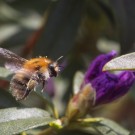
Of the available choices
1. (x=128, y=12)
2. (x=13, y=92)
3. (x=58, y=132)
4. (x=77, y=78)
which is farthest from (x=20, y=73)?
(x=128, y=12)

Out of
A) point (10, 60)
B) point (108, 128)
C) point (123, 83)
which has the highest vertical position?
point (10, 60)

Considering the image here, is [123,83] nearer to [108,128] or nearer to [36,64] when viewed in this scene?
[108,128]

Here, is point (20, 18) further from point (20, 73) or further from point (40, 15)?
point (20, 73)

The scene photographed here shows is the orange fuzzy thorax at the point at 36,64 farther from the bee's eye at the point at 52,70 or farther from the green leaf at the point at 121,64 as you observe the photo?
the green leaf at the point at 121,64

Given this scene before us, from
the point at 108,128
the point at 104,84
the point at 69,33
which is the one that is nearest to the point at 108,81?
the point at 104,84

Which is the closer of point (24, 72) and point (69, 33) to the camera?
point (24, 72)

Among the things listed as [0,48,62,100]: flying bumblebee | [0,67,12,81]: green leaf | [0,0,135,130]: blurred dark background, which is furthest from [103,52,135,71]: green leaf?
[0,0,135,130]: blurred dark background

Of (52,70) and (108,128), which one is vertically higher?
(52,70)
